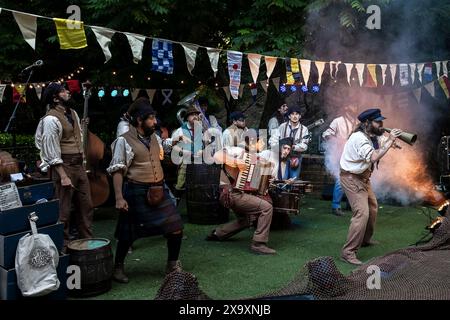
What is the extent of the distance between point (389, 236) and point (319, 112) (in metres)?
6.85

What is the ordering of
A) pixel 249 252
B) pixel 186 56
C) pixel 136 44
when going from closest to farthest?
1. pixel 249 252
2. pixel 136 44
3. pixel 186 56

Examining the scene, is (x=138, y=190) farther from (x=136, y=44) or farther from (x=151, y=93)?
(x=151, y=93)

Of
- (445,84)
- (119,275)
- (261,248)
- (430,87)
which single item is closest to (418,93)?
(430,87)

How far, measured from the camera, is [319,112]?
14.0 meters

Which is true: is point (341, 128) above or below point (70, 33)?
below

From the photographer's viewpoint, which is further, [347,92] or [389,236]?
[347,92]

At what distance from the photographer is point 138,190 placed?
218 inches

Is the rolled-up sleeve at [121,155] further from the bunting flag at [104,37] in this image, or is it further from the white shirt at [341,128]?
the white shirt at [341,128]

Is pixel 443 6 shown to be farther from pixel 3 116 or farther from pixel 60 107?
pixel 3 116

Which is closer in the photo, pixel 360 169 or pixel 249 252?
pixel 360 169

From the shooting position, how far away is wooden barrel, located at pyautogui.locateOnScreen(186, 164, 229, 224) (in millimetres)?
8383

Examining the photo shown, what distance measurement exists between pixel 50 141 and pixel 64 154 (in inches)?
13.5

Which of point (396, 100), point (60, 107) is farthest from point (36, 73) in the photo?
point (396, 100)

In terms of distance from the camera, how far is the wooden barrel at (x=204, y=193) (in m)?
8.38
